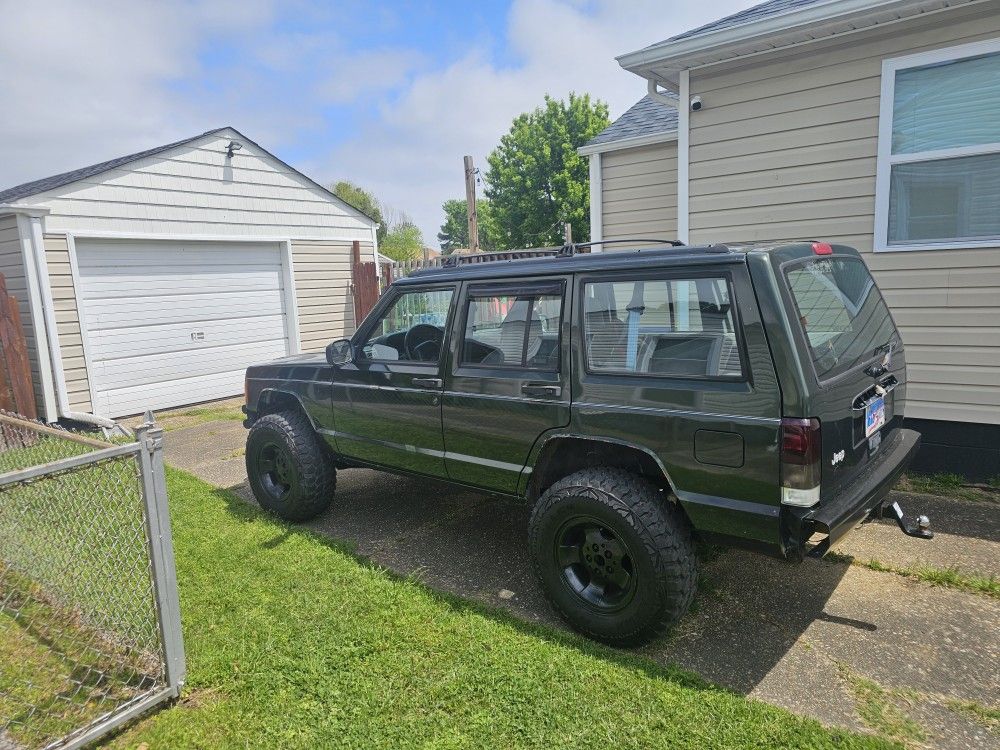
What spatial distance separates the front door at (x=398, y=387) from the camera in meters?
3.61

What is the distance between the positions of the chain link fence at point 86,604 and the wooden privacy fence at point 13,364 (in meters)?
4.71

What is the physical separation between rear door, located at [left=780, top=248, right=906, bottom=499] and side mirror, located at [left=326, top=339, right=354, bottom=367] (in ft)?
8.82

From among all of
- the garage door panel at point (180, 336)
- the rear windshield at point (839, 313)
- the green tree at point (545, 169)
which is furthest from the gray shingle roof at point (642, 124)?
the green tree at point (545, 169)

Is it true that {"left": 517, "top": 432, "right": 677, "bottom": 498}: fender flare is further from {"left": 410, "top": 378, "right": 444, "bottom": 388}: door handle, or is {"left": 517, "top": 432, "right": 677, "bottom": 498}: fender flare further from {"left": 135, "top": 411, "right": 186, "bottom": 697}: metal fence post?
{"left": 135, "top": 411, "right": 186, "bottom": 697}: metal fence post

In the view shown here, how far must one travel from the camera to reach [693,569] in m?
2.65

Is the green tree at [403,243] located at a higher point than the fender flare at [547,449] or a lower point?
higher

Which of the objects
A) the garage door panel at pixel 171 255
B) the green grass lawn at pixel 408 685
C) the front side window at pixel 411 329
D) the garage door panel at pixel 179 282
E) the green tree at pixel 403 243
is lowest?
the green grass lawn at pixel 408 685

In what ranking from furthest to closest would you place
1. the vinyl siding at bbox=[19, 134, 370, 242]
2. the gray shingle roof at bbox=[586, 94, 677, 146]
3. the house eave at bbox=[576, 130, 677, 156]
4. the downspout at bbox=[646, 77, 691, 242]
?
the vinyl siding at bbox=[19, 134, 370, 242] → the gray shingle roof at bbox=[586, 94, 677, 146] → the house eave at bbox=[576, 130, 677, 156] → the downspout at bbox=[646, 77, 691, 242]

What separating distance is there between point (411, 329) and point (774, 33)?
3660 mm

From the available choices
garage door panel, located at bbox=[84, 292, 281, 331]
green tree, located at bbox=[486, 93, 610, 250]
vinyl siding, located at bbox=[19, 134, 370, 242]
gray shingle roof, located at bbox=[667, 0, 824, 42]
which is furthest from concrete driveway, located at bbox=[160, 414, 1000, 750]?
green tree, located at bbox=[486, 93, 610, 250]

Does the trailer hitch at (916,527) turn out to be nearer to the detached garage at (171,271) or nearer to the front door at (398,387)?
the front door at (398,387)

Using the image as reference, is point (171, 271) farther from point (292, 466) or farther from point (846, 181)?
point (846, 181)

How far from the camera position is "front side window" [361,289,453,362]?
3.67m

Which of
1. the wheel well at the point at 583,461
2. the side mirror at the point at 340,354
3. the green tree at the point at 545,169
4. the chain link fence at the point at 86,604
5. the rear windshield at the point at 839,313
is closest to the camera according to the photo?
the chain link fence at the point at 86,604
